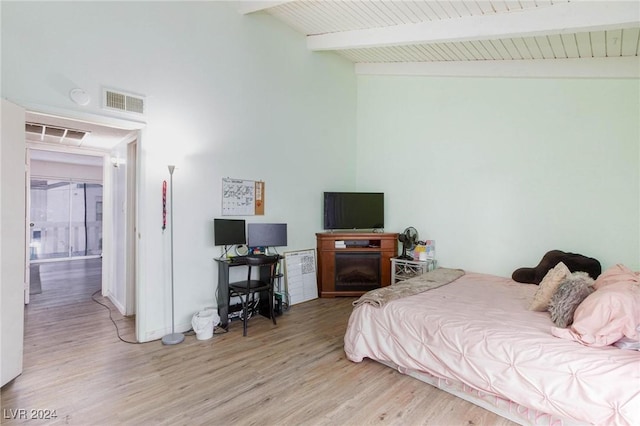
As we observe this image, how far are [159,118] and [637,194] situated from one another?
5123 millimetres

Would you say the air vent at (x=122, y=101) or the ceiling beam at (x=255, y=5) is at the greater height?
the ceiling beam at (x=255, y=5)

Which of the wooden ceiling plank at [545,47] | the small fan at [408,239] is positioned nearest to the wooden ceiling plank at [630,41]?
the wooden ceiling plank at [545,47]

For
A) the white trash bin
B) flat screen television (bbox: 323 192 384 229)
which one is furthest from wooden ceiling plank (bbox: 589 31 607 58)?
the white trash bin

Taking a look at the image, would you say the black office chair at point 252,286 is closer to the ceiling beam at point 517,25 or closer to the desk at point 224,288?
the desk at point 224,288

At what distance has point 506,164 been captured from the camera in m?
4.28

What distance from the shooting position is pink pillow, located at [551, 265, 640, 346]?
1954mm

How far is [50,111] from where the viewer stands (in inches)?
107

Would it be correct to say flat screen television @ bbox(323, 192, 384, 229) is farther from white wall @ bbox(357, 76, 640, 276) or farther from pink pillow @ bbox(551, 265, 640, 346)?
pink pillow @ bbox(551, 265, 640, 346)

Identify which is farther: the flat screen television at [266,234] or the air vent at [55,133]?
the flat screen television at [266,234]

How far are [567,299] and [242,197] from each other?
3.34 metres

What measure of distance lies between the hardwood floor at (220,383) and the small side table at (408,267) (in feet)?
4.55

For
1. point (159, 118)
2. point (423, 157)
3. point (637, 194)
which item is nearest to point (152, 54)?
point (159, 118)

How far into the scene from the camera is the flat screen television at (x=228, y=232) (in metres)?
3.63

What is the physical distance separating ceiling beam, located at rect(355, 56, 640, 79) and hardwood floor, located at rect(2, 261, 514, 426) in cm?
378
